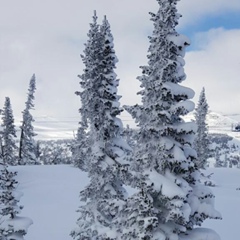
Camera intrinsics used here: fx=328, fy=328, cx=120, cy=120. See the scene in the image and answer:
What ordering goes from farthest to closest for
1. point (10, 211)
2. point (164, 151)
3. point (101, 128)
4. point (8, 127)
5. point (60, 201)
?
1. point (8, 127)
2. point (60, 201)
3. point (101, 128)
4. point (10, 211)
5. point (164, 151)

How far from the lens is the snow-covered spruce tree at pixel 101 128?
53.9 feet

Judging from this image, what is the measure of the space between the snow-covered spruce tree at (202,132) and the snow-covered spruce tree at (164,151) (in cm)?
3993

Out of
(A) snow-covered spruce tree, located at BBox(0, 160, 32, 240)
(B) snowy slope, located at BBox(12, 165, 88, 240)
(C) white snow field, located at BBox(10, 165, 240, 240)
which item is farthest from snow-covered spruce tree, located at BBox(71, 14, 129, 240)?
(C) white snow field, located at BBox(10, 165, 240, 240)

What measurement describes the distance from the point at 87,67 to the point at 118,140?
4241 mm

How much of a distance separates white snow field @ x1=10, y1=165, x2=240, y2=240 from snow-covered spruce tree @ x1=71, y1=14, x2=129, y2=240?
12.2 m

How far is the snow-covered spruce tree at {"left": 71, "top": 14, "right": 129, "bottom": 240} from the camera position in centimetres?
1644

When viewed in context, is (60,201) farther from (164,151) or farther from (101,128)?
(164,151)

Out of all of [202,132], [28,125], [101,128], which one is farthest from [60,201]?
[202,132]

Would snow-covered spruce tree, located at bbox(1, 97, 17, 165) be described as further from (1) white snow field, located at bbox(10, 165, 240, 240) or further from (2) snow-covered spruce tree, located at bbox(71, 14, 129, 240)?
(2) snow-covered spruce tree, located at bbox(71, 14, 129, 240)

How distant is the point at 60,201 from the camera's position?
122 feet

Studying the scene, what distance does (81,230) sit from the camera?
16.4 m

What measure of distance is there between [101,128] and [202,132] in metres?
37.8

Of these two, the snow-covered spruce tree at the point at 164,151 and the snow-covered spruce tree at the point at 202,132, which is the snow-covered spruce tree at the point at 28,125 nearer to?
the snow-covered spruce tree at the point at 202,132

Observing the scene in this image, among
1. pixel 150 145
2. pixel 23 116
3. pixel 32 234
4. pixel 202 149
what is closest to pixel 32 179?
pixel 23 116
